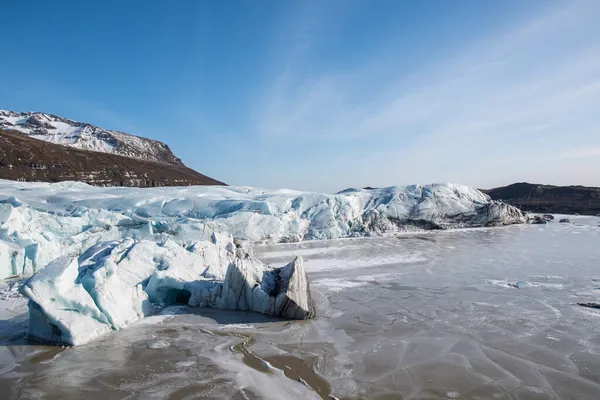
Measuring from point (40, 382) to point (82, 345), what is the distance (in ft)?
3.51

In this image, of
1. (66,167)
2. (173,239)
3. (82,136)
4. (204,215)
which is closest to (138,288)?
(173,239)

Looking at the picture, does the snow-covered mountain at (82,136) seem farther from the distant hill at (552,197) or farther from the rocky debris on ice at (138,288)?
the rocky debris on ice at (138,288)

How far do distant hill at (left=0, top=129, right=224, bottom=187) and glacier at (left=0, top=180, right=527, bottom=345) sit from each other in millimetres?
20339

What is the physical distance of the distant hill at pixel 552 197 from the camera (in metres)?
46.4

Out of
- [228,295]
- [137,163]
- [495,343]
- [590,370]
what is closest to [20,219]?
[228,295]

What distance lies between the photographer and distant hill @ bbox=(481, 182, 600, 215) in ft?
A: 152

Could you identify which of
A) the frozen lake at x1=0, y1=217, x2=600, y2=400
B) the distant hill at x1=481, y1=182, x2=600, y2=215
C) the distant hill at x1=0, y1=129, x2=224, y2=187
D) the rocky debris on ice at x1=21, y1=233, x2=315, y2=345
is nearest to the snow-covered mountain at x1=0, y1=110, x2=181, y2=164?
the distant hill at x1=0, y1=129, x2=224, y2=187

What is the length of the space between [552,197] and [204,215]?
58.9 m

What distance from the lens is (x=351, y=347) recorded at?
5.11m

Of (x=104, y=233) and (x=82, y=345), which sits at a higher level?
(x=104, y=233)

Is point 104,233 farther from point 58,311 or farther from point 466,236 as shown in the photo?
point 466,236

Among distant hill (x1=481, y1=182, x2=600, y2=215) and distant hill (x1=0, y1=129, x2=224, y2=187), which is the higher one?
distant hill (x1=0, y1=129, x2=224, y2=187)

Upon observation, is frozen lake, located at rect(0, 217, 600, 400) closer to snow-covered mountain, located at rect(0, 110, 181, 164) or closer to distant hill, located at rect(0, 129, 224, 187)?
distant hill, located at rect(0, 129, 224, 187)

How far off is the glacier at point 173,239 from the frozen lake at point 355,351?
43 cm
